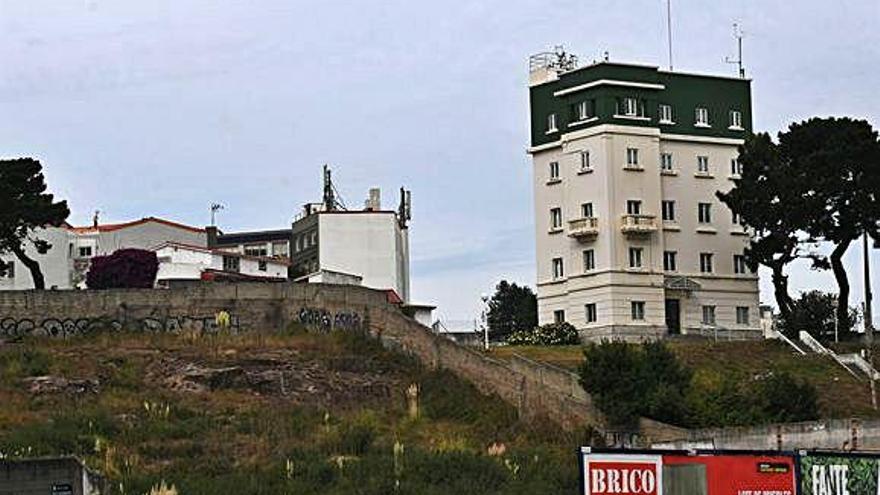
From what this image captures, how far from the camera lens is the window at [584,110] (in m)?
98.0

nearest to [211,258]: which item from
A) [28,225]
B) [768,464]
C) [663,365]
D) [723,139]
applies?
[28,225]

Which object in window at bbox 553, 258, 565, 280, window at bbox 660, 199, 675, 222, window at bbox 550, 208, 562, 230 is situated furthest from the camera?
window at bbox 550, 208, 562, 230

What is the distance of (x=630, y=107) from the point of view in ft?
322

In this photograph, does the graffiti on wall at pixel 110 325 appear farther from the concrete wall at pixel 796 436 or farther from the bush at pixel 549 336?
the concrete wall at pixel 796 436

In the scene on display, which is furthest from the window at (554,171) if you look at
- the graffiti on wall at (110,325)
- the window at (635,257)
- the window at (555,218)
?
the graffiti on wall at (110,325)

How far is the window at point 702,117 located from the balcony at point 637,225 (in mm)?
6945

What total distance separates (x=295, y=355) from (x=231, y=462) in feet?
52.6

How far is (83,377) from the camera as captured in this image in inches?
3034

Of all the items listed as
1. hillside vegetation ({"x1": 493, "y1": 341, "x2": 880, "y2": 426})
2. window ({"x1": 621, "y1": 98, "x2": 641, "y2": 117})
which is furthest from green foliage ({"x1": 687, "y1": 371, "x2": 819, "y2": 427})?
window ({"x1": 621, "y1": 98, "x2": 641, "y2": 117})

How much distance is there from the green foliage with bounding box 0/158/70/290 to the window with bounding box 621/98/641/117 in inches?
1055

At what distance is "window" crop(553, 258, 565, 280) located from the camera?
9862 centimetres

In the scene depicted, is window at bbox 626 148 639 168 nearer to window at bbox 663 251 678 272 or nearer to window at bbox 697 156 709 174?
window at bbox 697 156 709 174

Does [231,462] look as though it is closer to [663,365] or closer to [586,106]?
[663,365]

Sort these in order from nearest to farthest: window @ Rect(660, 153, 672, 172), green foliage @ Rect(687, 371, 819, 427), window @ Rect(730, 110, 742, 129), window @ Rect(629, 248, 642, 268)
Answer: green foliage @ Rect(687, 371, 819, 427) < window @ Rect(629, 248, 642, 268) < window @ Rect(660, 153, 672, 172) < window @ Rect(730, 110, 742, 129)
